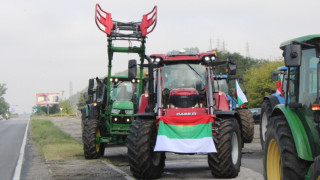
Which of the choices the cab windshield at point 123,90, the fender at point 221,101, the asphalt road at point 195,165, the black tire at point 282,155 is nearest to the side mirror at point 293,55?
the black tire at point 282,155

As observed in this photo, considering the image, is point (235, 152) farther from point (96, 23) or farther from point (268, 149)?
point (96, 23)

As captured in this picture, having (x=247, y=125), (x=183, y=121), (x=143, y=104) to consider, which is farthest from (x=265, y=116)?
(x=183, y=121)

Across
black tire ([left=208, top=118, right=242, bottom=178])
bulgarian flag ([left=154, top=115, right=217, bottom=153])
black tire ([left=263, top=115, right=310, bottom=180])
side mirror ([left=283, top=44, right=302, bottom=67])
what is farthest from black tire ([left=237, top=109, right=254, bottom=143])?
side mirror ([left=283, top=44, right=302, bottom=67])

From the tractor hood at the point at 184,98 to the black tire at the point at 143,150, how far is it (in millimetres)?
779

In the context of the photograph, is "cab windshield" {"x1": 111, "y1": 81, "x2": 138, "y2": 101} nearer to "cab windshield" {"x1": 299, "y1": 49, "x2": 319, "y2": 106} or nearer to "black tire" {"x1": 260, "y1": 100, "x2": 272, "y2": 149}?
"black tire" {"x1": 260, "y1": 100, "x2": 272, "y2": 149}

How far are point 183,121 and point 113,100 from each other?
656cm

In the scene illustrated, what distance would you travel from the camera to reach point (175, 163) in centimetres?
1381

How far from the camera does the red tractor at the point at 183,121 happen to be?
33.4 ft

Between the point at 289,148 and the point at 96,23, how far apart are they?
943cm

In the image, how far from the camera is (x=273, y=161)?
741 cm

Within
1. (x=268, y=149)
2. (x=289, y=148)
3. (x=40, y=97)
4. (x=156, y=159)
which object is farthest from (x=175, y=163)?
(x=40, y=97)

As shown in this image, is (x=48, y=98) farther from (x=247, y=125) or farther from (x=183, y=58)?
(x=183, y=58)

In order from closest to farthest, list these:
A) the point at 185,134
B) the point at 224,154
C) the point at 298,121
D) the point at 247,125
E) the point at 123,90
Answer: the point at 298,121 → the point at 224,154 → the point at 185,134 → the point at 123,90 → the point at 247,125

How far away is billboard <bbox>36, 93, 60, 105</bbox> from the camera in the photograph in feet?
570
